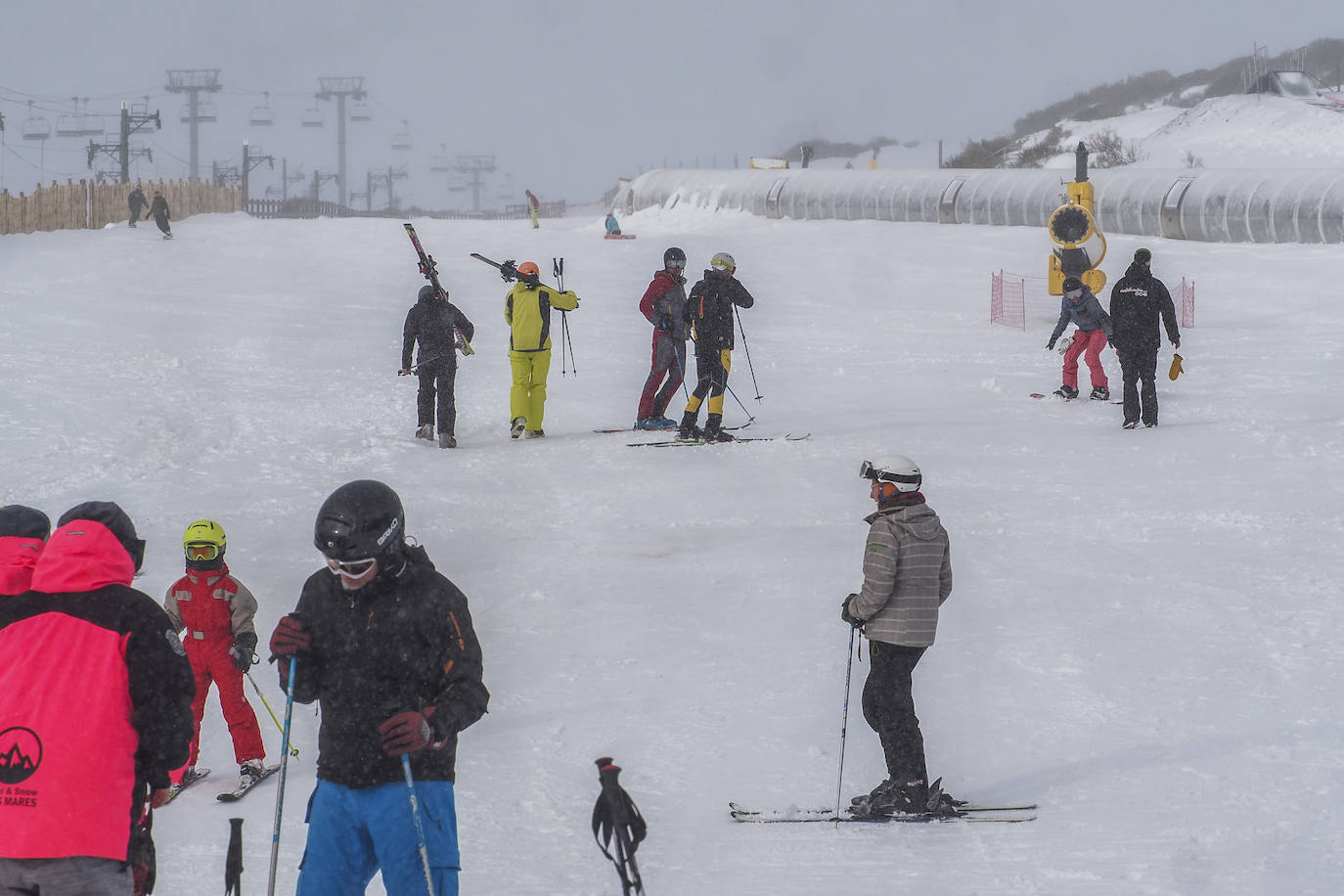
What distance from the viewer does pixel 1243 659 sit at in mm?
7430

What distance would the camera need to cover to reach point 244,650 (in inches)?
234

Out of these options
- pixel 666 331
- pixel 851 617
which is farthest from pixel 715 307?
pixel 851 617

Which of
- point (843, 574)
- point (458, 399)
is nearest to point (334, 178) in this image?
point (458, 399)

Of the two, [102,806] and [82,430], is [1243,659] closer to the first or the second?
[102,806]

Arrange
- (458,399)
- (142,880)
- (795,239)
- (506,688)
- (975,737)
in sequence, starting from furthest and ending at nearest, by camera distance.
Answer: (795,239), (458,399), (506,688), (975,737), (142,880)

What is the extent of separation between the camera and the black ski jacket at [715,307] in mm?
13023

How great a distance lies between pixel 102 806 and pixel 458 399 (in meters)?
13.5

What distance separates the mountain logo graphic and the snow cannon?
66.2 feet

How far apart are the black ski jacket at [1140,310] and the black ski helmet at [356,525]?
11.2 m

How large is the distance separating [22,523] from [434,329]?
33.2 ft

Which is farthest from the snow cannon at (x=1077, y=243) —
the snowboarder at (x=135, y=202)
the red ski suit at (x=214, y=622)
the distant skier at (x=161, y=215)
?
the snowboarder at (x=135, y=202)

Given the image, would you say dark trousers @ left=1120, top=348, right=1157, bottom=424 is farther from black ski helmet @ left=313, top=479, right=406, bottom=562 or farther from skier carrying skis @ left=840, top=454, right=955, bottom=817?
black ski helmet @ left=313, top=479, right=406, bottom=562

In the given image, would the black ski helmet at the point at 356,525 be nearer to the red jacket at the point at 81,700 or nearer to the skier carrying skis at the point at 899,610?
the red jacket at the point at 81,700

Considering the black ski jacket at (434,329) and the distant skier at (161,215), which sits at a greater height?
the distant skier at (161,215)
